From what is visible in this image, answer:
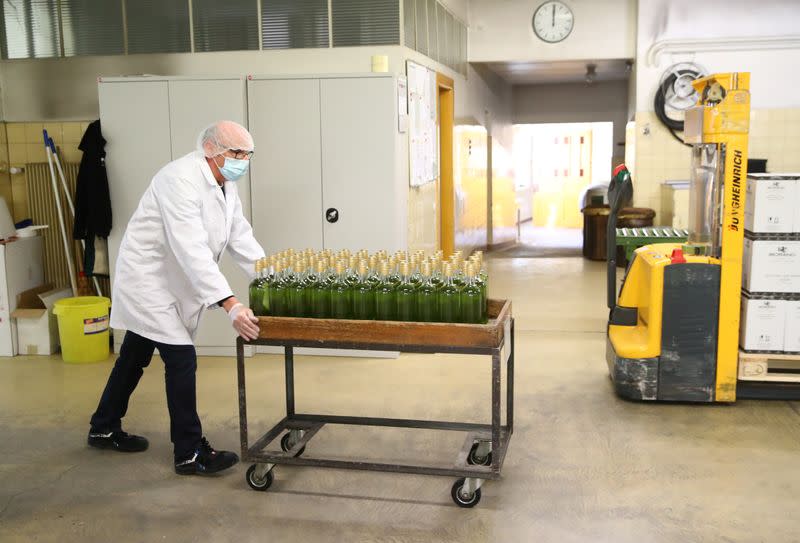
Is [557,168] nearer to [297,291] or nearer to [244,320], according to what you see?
[297,291]

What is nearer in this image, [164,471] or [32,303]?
[164,471]

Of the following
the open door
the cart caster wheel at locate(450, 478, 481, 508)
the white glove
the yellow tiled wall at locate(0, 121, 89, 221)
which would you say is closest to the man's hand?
the white glove

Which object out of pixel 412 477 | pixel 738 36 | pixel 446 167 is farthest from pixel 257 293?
pixel 738 36

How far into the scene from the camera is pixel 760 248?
4.32 meters

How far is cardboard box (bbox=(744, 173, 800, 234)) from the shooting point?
4.24 metres

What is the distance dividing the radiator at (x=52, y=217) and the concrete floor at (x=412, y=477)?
127 centimetres

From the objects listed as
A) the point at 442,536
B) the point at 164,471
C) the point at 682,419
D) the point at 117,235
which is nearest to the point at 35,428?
the point at 164,471

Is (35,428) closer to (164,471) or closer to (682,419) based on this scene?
(164,471)

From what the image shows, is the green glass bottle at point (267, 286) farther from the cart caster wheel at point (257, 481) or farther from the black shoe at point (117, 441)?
the black shoe at point (117, 441)

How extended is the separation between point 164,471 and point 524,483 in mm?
1652

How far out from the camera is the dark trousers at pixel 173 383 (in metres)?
3.63

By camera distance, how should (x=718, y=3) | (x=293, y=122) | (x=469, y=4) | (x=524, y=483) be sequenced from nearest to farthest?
1. (x=524, y=483)
2. (x=293, y=122)
3. (x=718, y=3)
4. (x=469, y=4)

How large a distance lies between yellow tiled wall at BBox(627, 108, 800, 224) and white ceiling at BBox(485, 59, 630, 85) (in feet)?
3.67

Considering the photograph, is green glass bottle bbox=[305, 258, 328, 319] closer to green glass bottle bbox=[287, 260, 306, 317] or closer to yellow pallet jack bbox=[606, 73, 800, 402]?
green glass bottle bbox=[287, 260, 306, 317]
